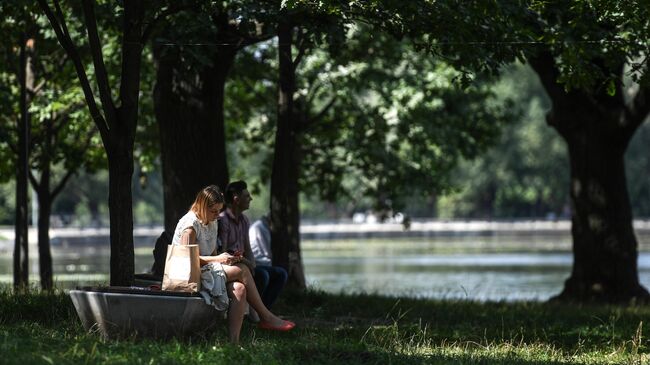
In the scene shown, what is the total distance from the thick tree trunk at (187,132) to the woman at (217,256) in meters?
5.21

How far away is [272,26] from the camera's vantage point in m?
14.8

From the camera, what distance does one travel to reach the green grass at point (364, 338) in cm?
893

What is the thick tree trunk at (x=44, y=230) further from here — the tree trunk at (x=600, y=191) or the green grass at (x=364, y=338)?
the tree trunk at (x=600, y=191)

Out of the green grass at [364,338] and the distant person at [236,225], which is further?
the distant person at [236,225]

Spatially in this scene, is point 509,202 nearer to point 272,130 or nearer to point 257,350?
point 272,130

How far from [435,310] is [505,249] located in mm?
49966

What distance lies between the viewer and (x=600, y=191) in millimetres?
19672

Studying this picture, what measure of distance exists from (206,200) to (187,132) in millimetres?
5454

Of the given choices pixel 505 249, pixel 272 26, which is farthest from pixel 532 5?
pixel 505 249

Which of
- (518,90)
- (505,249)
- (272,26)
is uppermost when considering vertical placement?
(518,90)

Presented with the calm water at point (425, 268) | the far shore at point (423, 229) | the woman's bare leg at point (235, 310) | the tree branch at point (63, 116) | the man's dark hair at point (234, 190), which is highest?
the tree branch at point (63, 116)

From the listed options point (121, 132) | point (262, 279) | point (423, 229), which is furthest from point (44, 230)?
point (423, 229)

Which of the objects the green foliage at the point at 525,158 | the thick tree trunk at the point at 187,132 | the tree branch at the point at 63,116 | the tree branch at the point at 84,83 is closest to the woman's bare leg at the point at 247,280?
the tree branch at the point at 84,83

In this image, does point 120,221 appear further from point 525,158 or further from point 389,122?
point 525,158
